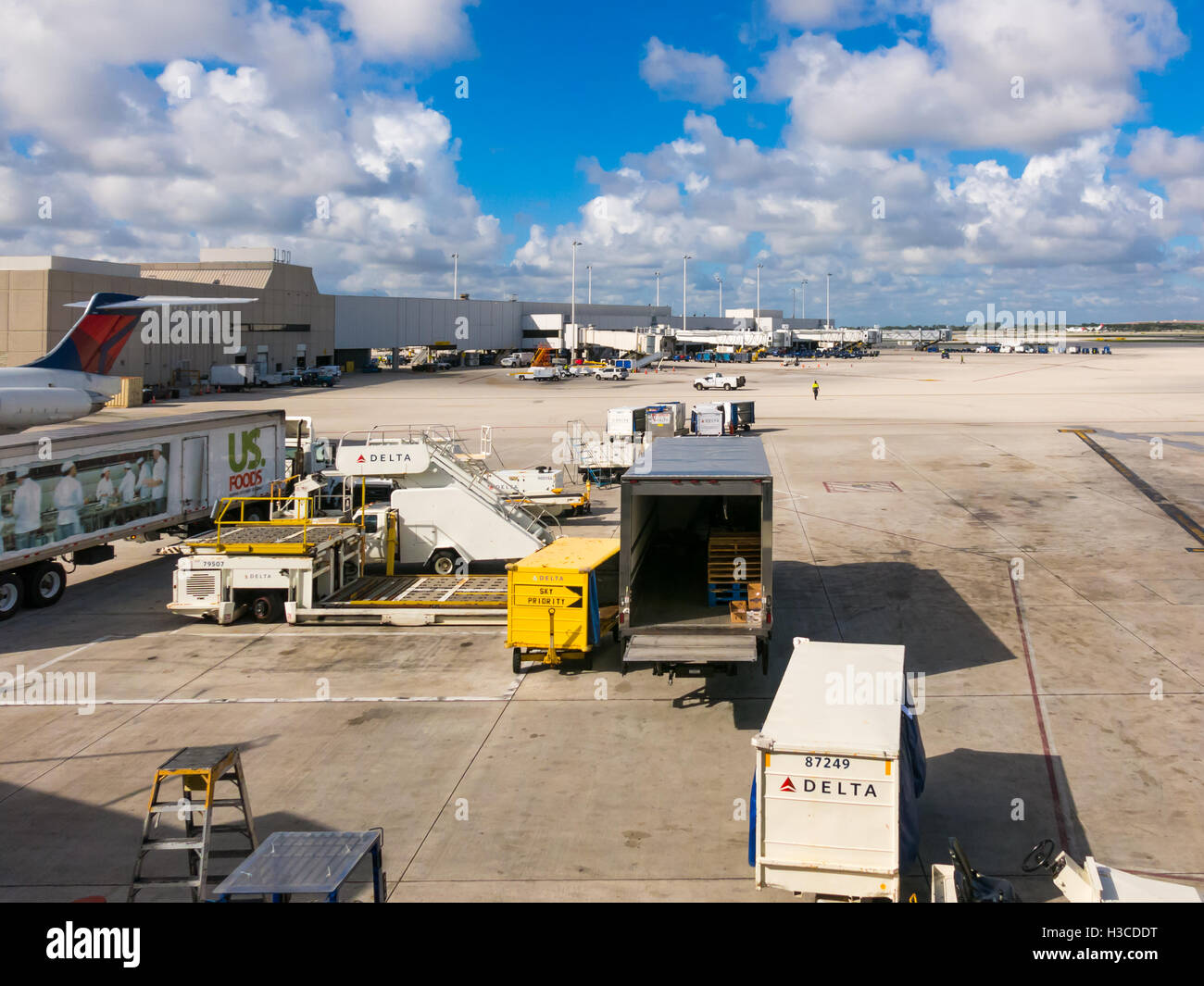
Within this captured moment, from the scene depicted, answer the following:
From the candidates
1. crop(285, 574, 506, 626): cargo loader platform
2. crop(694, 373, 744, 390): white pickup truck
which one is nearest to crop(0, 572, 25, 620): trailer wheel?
crop(285, 574, 506, 626): cargo loader platform

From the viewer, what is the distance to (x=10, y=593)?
21.2 meters

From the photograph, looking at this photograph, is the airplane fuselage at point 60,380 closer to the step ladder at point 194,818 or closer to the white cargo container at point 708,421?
the step ladder at point 194,818

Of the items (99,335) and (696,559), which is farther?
(99,335)

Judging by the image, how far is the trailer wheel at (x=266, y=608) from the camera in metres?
20.9

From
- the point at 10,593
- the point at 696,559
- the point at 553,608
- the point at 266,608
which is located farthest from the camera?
the point at 696,559

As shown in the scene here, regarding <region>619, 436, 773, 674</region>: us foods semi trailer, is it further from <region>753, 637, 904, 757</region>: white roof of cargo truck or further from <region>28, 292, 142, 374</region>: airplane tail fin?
<region>28, 292, 142, 374</region>: airplane tail fin

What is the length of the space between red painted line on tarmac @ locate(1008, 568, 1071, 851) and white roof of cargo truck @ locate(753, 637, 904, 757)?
2672 millimetres

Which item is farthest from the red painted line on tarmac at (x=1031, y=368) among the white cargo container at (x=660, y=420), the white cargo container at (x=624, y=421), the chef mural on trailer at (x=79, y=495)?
the chef mural on trailer at (x=79, y=495)

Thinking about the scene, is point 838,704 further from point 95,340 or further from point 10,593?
point 95,340

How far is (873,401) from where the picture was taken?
254 feet

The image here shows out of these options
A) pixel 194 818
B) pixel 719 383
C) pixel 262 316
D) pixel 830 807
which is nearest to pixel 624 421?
→ pixel 194 818

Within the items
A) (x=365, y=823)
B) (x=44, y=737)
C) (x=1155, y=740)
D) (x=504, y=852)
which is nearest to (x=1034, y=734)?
(x=1155, y=740)

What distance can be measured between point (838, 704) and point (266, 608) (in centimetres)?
1418

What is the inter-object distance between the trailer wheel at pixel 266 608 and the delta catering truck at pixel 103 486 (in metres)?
4.81
